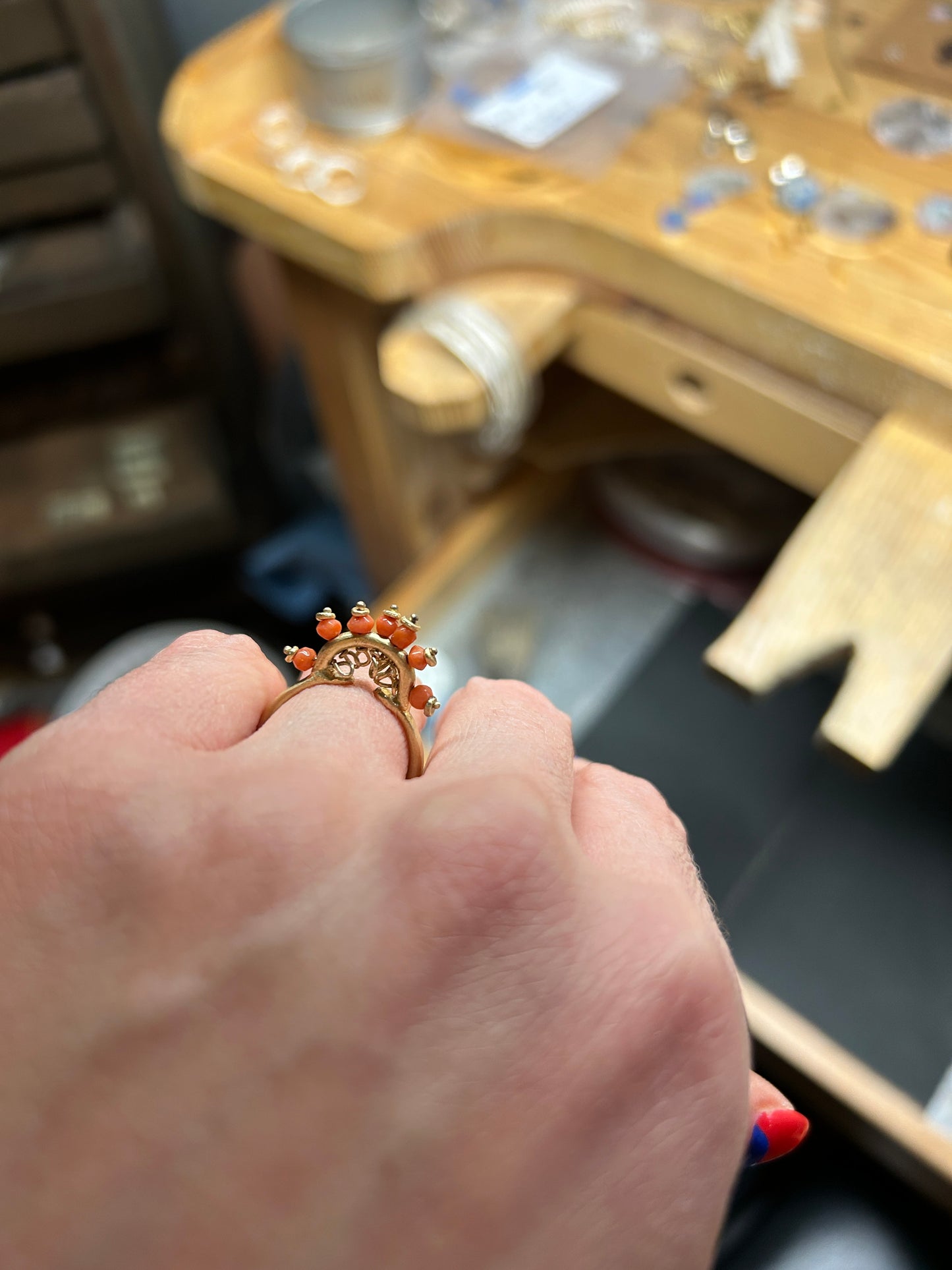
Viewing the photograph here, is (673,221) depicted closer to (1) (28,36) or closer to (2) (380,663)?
(2) (380,663)

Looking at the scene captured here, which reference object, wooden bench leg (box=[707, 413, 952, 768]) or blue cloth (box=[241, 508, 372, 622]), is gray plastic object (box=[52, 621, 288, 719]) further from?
wooden bench leg (box=[707, 413, 952, 768])

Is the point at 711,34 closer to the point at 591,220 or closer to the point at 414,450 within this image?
the point at 591,220

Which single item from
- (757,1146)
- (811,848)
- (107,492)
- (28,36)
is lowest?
(811,848)

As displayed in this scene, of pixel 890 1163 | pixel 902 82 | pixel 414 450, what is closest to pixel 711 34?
pixel 902 82

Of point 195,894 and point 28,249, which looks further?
point 28,249

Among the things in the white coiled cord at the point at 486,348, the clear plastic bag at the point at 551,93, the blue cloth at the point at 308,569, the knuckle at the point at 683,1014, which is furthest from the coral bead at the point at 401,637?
the blue cloth at the point at 308,569

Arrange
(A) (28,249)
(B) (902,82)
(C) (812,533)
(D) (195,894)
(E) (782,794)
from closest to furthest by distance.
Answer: (D) (195,894) → (C) (812,533) → (B) (902,82) → (E) (782,794) → (A) (28,249)

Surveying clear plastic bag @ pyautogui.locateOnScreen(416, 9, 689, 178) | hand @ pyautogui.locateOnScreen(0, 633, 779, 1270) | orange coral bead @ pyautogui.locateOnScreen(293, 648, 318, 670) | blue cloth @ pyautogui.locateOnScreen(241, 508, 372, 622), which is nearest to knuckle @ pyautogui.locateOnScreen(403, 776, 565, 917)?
hand @ pyautogui.locateOnScreen(0, 633, 779, 1270)

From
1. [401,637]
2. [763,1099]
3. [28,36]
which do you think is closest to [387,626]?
[401,637]
